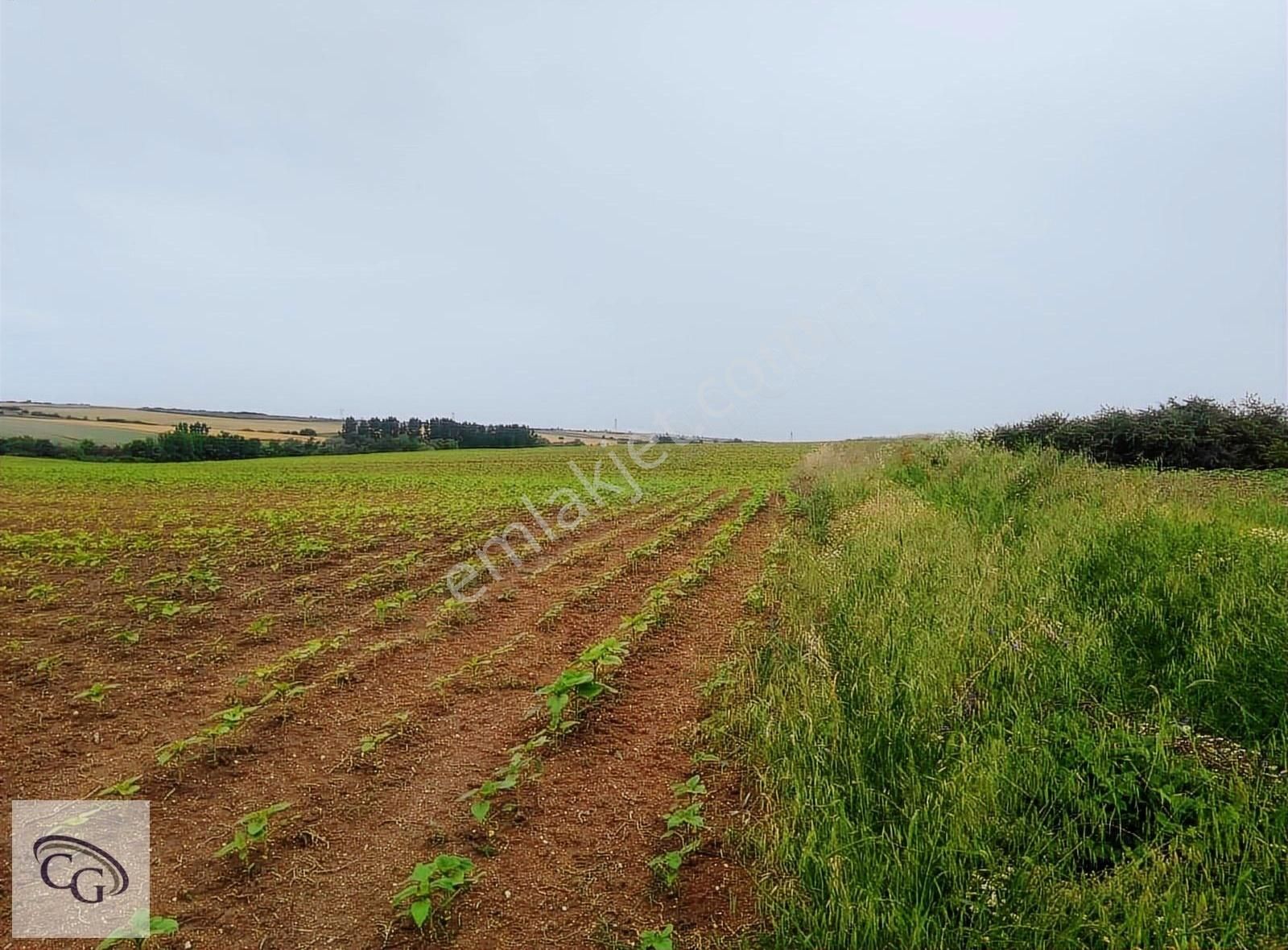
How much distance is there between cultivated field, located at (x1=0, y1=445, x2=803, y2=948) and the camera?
2.92m

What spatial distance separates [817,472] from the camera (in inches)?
812

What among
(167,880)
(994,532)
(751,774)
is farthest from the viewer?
(994,532)

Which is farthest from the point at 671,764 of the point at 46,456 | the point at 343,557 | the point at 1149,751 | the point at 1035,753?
the point at 46,456

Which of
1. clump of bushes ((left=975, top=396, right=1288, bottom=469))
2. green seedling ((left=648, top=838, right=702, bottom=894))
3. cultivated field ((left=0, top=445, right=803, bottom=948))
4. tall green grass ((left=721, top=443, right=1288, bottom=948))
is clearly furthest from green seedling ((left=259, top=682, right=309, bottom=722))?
clump of bushes ((left=975, top=396, right=1288, bottom=469))

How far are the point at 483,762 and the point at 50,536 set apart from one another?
43.4 ft

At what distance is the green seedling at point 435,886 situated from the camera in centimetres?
272

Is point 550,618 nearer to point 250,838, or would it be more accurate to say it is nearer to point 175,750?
point 175,750

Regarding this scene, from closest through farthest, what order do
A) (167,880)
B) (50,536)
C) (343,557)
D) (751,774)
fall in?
(167,880), (751,774), (343,557), (50,536)

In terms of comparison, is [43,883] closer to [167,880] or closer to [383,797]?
[167,880]

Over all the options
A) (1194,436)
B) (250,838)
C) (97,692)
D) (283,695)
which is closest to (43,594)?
(97,692)

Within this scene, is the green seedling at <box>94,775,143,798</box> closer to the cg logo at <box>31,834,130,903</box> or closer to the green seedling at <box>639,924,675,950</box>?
the cg logo at <box>31,834,130,903</box>

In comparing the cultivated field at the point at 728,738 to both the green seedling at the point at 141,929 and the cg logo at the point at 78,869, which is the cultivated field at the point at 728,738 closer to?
the green seedling at the point at 141,929

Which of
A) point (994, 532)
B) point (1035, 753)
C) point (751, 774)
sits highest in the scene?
point (994, 532)

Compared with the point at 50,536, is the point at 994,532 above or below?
above
